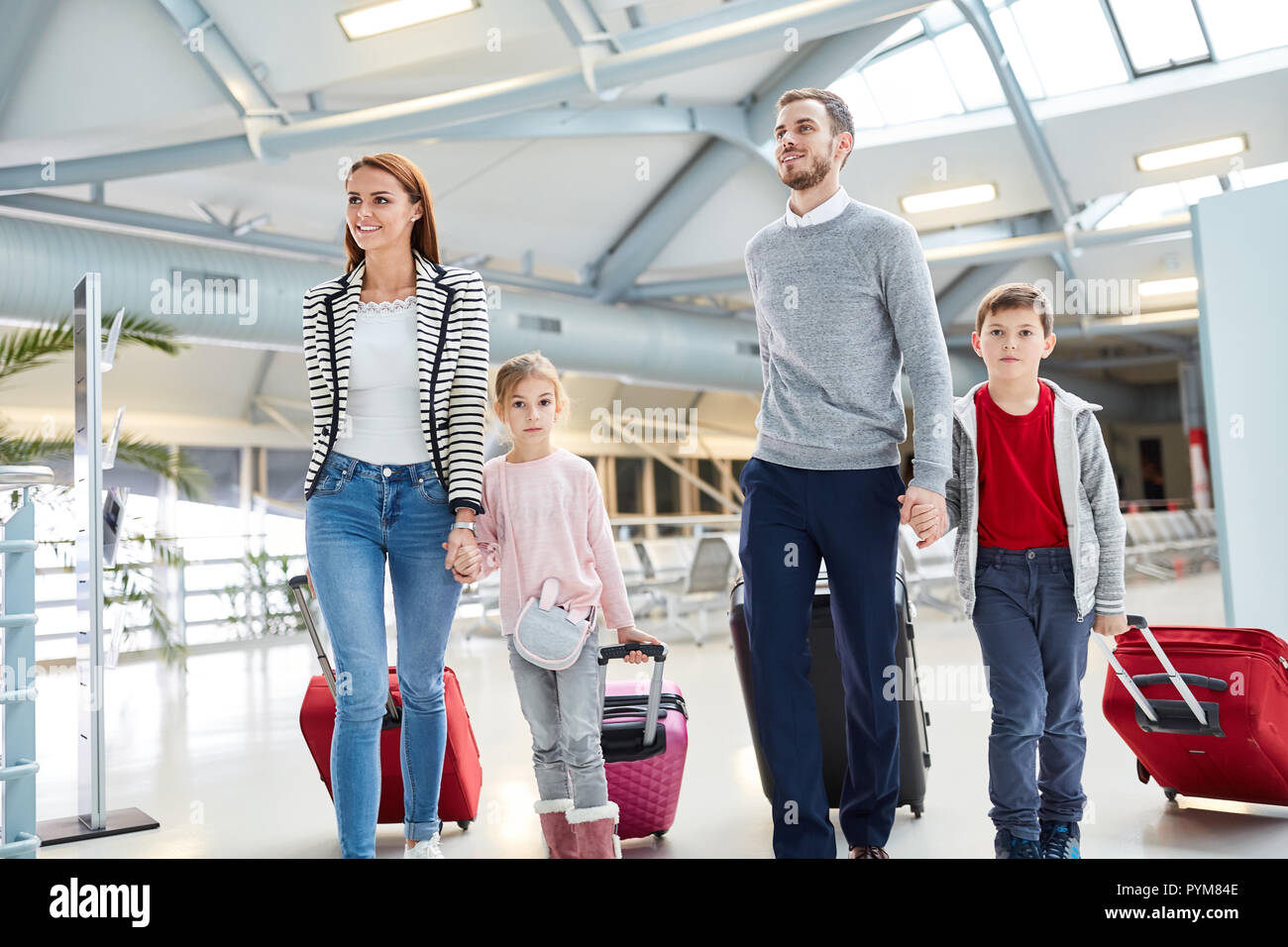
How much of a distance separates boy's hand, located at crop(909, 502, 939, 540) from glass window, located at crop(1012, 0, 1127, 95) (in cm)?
932

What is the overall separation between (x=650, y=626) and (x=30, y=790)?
7270 millimetres

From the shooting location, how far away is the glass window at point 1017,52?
396 inches

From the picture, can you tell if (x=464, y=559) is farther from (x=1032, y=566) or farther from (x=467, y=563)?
(x=1032, y=566)

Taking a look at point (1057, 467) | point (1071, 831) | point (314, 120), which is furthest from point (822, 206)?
point (314, 120)

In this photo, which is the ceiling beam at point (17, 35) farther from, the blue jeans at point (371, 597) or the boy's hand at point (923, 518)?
the boy's hand at point (923, 518)

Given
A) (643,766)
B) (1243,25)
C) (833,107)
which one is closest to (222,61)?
(833,107)

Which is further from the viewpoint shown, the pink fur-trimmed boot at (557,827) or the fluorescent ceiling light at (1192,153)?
the fluorescent ceiling light at (1192,153)

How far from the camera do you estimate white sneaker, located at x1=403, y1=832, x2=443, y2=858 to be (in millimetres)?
2391

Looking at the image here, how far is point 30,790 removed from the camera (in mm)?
2510

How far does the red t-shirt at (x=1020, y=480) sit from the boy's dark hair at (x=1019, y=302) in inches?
7.9

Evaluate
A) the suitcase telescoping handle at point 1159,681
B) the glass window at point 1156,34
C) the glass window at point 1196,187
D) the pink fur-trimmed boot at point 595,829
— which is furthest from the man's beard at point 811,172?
the glass window at point 1196,187

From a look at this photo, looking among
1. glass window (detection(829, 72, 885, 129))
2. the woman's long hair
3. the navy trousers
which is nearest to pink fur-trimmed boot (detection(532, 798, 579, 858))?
the navy trousers

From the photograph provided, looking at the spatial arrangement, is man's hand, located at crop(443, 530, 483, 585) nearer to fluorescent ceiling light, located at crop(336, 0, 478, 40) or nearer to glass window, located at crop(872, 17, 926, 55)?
fluorescent ceiling light, located at crop(336, 0, 478, 40)

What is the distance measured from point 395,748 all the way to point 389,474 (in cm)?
93
